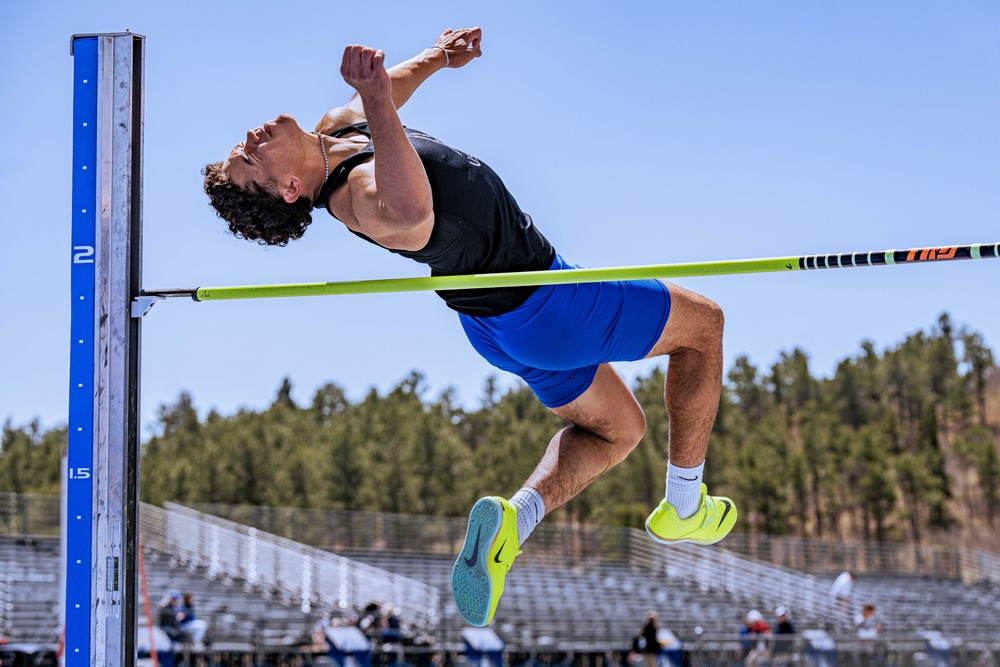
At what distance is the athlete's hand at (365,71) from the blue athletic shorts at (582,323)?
734 millimetres

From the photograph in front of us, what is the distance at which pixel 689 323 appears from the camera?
3.04 m

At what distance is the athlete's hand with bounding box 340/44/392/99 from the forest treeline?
86.2 feet

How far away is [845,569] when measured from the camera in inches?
1003

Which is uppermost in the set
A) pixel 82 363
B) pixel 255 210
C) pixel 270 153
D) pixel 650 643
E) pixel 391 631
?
pixel 270 153

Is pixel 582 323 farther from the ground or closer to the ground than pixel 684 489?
farther from the ground

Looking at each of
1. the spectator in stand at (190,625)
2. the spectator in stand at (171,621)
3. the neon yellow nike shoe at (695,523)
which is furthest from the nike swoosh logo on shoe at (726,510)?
the spectator in stand at (171,621)

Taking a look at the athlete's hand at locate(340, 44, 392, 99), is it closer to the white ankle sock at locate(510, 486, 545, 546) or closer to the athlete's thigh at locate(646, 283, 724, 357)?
the athlete's thigh at locate(646, 283, 724, 357)

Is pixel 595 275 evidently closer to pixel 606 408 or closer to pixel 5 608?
pixel 606 408

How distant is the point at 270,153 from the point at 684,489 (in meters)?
1.42

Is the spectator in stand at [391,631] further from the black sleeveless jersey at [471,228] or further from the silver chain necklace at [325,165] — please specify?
the silver chain necklace at [325,165]

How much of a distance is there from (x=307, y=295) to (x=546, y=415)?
33.4 meters

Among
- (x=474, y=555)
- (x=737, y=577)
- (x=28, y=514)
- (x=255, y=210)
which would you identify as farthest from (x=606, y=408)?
(x=737, y=577)

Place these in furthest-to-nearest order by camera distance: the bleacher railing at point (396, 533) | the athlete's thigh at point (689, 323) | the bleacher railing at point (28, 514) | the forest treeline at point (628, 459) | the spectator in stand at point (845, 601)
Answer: the forest treeline at point (628, 459) → the spectator in stand at point (845, 601) → the bleacher railing at point (396, 533) → the bleacher railing at point (28, 514) → the athlete's thigh at point (689, 323)

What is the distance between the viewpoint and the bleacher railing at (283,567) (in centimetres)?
1441
